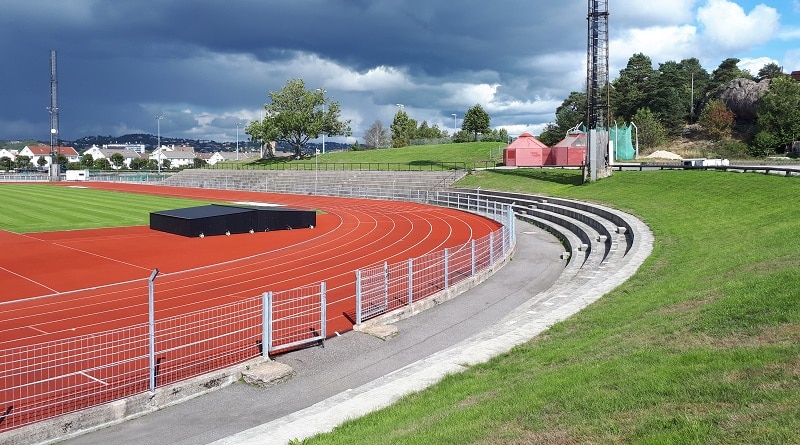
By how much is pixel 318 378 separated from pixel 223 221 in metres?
20.1

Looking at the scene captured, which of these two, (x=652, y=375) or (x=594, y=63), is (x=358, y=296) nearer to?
(x=652, y=375)

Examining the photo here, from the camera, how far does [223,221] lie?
29312 mm

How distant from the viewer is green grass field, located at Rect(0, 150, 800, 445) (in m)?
5.48

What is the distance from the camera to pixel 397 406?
324 inches

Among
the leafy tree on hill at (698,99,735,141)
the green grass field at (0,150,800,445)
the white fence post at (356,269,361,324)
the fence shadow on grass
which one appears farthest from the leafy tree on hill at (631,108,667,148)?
the white fence post at (356,269,361,324)

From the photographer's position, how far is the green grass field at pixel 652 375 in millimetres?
5480

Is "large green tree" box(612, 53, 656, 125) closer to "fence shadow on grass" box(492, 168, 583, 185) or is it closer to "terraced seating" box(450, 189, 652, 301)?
"fence shadow on grass" box(492, 168, 583, 185)

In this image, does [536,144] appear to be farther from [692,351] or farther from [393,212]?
[692,351]

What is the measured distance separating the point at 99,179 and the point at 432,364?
9338 cm

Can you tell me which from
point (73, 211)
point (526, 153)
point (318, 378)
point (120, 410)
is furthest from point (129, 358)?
point (526, 153)

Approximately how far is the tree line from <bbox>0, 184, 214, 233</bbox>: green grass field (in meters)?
48.2

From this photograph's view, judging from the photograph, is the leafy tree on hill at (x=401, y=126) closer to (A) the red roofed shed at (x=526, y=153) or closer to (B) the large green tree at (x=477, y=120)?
(B) the large green tree at (x=477, y=120)

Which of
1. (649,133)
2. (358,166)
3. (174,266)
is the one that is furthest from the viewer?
(649,133)

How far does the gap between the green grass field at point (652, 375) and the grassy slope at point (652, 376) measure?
18 millimetres
